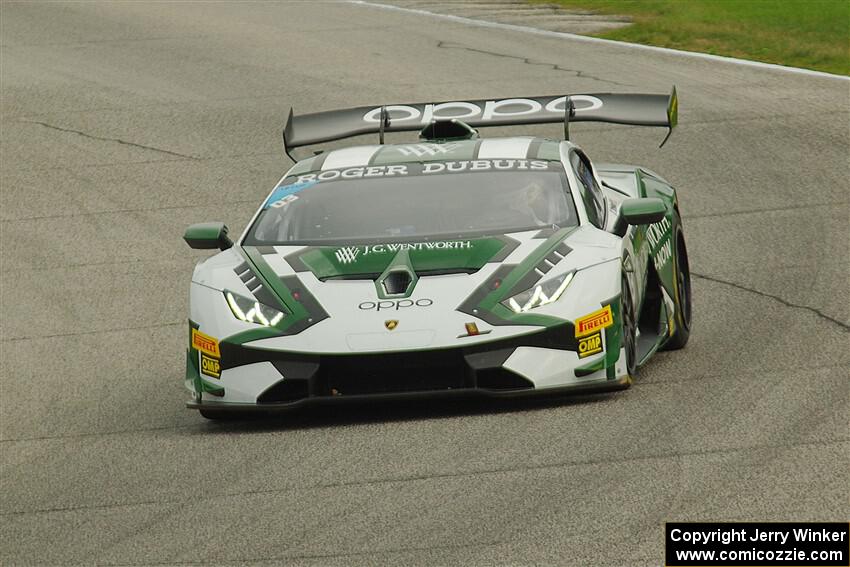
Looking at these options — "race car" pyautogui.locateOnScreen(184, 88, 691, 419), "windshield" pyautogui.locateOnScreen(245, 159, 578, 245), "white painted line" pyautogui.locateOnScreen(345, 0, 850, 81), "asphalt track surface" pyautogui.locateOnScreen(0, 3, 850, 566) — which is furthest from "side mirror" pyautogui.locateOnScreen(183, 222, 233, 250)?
"white painted line" pyautogui.locateOnScreen(345, 0, 850, 81)

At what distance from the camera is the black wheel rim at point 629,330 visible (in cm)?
842

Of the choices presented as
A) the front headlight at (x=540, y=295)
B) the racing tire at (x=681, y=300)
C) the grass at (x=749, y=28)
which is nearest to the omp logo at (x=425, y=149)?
the racing tire at (x=681, y=300)

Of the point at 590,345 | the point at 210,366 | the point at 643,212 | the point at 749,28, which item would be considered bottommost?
the point at 749,28

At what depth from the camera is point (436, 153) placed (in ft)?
32.1

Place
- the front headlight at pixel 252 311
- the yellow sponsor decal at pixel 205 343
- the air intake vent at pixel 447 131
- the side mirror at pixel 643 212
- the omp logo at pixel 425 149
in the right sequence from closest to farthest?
the front headlight at pixel 252 311 → the yellow sponsor decal at pixel 205 343 → the side mirror at pixel 643 212 → the omp logo at pixel 425 149 → the air intake vent at pixel 447 131

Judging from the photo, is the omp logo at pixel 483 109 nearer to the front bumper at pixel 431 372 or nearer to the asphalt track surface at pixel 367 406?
the asphalt track surface at pixel 367 406

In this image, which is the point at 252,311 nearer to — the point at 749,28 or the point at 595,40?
the point at 595,40

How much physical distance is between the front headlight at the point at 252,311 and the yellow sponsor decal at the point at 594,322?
1417 mm

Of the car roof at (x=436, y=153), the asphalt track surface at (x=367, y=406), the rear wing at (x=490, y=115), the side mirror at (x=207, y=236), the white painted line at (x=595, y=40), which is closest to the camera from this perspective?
the asphalt track surface at (x=367, y=406)

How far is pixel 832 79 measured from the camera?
19641 mm

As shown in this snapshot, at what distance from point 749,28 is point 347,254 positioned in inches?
631

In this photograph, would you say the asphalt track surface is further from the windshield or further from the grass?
the grass

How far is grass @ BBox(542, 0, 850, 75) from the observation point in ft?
70.5

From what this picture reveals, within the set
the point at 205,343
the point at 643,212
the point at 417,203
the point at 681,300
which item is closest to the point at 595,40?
the point at 681,300
